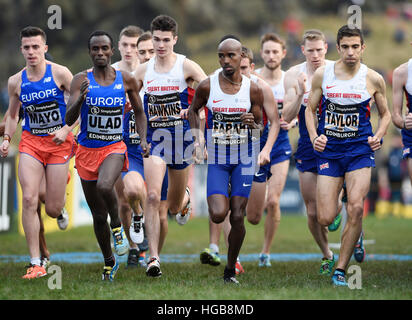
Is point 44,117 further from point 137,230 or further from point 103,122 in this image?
point 137,230

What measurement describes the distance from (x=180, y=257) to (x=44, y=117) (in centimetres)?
393

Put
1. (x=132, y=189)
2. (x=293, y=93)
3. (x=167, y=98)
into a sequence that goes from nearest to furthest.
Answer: (x=167, y=98) → (x=132, y=189) → (x=293, y=93)

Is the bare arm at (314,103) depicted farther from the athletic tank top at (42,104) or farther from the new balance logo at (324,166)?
the athletic tank top at (42,104)

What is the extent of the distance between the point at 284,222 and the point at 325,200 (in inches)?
501

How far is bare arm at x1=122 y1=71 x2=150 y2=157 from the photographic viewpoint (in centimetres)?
919

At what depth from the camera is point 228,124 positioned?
30.3 feet

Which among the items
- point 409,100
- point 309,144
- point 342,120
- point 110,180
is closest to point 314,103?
point 342,120

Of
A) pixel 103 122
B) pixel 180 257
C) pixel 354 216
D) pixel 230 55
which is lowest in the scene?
pixel 180 257

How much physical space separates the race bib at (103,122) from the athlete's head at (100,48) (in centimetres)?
53

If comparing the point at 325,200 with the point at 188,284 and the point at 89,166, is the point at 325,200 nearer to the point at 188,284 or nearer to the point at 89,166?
the point at 188,284

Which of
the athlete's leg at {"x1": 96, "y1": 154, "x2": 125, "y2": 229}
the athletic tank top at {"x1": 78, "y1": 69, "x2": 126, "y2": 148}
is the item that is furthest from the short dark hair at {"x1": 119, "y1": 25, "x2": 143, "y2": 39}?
the athlete's leg at {"x1": 96, "y1": 154, "x2": 125, "y2": 229}

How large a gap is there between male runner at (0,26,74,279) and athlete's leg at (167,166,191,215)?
1.40 m

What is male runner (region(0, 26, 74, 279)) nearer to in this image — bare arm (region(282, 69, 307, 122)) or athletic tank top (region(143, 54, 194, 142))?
athletic tank top (region(143, 54, 194, 142))
